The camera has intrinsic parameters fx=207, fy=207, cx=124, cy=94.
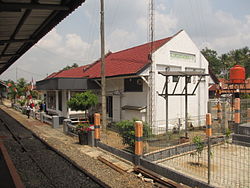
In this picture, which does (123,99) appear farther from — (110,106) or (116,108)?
(110,106)

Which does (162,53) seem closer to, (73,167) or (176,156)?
(176,156)

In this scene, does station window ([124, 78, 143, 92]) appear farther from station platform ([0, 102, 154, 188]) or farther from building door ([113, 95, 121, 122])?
station platform ([0, 102, 154, 188])

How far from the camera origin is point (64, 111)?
17.3 metres

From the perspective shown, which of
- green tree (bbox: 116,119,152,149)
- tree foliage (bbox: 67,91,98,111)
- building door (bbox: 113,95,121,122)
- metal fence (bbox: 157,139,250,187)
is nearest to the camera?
metal fence (bbox: 157,139,250,187)

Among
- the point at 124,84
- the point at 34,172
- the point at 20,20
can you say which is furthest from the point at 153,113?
the point at 20,20

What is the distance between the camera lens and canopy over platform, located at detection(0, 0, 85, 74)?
448 centimetres

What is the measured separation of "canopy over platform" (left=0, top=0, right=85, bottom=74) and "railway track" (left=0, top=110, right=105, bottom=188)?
4.48m

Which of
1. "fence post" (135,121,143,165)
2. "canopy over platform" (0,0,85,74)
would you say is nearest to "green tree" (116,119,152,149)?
"fence post" (135,121,143,165)

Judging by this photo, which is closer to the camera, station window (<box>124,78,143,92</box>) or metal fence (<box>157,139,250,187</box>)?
metal fence (<box>157,139,250,187</box>)

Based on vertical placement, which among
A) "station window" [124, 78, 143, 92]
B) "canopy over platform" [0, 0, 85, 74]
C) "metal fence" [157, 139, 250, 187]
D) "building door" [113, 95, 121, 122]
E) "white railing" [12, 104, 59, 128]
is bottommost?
"metal fence" [157, 139, 250, 187]

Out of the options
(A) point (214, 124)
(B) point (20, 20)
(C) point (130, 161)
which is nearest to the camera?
(B) point (20, 20)

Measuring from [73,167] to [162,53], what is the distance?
8.92 meters

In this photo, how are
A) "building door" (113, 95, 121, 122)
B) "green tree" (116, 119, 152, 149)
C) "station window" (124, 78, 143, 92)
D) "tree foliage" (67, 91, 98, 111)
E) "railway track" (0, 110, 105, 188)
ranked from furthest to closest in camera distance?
"building door" (113, 95, 121, 122)
"tree foliage" (67, 91, 98, 111)
"station window" (124, 78, 143, 92)
"green tree" (116, 119, 152, 149)
"railway track" (0, 110, 105, 188)

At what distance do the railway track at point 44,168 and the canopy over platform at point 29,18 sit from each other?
4479 millimetres
